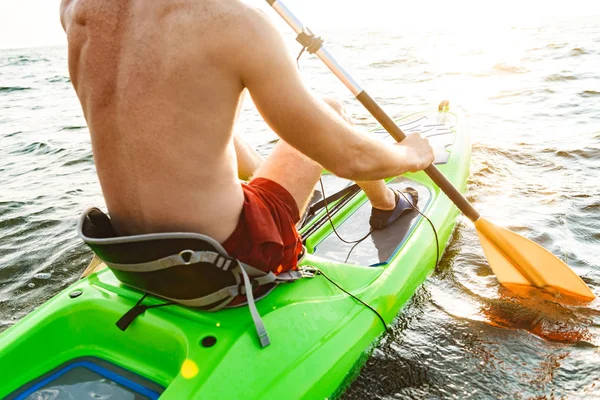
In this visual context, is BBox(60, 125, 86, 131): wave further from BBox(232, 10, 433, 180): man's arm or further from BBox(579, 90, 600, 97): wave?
BBox(579, 90, 600, 97): wave

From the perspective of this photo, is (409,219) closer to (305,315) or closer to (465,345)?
(465,345)

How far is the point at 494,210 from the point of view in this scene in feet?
13.1

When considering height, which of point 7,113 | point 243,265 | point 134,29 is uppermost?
point 134,29

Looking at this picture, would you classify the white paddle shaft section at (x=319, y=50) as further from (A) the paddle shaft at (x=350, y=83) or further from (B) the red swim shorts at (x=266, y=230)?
(B) the red swim shorts at (x=266, y=230)

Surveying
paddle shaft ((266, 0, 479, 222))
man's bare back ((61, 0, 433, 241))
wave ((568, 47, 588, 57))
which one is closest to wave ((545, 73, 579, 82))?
wave ((568, 47, 588, 57))

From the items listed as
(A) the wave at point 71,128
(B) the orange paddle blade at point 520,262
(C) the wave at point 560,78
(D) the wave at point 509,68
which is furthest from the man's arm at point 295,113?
(D) the wave at point 509,68

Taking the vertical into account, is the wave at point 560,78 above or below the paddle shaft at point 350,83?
below

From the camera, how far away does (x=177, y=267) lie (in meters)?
1.66

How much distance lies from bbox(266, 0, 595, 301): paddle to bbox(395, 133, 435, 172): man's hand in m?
0.27

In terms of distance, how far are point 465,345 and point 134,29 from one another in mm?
2122

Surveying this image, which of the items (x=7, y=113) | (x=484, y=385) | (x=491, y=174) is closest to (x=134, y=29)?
(x=484, y=385)

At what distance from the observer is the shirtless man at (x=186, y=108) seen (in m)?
1.38

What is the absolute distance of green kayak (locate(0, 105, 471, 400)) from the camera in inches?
67.0

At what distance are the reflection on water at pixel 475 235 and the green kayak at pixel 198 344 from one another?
0.96ft
